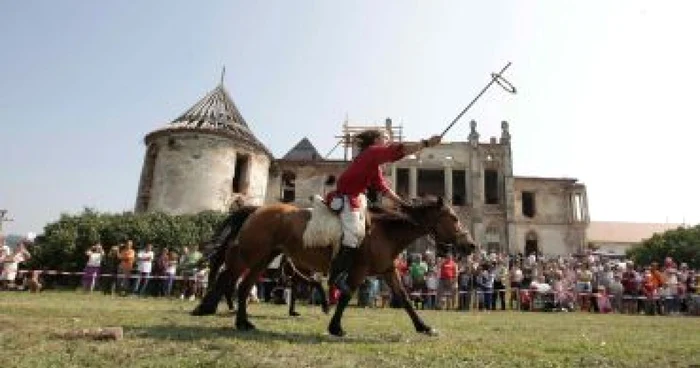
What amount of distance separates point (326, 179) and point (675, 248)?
A: 3118 cm

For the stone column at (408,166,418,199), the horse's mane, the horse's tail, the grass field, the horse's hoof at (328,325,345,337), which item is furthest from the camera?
the stone column at (408,166,418,199)

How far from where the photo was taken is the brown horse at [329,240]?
24.3 ft

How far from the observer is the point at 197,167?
34.6m

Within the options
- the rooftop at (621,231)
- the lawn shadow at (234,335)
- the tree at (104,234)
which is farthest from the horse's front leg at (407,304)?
the rooftop at (621,231)

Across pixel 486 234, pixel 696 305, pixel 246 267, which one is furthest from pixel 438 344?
pixel 486 234

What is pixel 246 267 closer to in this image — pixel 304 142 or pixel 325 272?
pixel 325 272

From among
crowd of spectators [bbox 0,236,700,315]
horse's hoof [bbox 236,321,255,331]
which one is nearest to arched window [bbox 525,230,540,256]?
crowd of spectators [bbox 0,236,700,315]

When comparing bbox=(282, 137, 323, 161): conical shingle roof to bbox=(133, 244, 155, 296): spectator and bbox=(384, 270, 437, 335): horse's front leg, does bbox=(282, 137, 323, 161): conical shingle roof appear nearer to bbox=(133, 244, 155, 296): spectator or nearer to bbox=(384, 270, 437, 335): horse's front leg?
bbox=(133, 244, 155, 296): spectator

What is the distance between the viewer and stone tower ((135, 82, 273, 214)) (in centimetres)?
3422

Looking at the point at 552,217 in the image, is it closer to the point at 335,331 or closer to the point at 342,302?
the point at 342,302

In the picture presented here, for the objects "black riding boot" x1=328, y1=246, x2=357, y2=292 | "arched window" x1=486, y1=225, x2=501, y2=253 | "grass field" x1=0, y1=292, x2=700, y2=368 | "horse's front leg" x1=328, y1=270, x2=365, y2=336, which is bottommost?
"grass field" x1=0, y1=292, x2=700, y2=368

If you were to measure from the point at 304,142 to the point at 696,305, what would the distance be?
36469 millimetres

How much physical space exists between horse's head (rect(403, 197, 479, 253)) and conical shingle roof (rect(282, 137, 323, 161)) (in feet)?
130

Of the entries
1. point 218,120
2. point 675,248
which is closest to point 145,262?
point 218,120
